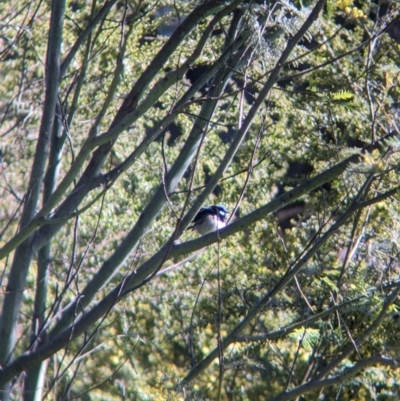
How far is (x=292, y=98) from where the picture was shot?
654cm

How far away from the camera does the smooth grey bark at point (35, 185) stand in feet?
13.1

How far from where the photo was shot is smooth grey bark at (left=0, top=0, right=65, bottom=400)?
3980 mm

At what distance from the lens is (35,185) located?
13.3 ft

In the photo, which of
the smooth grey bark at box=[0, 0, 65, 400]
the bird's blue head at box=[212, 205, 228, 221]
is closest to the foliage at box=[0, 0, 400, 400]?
the smooth grey bark at box=[0, 0, 65, 400]

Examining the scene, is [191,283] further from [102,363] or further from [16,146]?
[16,146]

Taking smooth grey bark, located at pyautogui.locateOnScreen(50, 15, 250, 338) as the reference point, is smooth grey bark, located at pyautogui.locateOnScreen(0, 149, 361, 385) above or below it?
below

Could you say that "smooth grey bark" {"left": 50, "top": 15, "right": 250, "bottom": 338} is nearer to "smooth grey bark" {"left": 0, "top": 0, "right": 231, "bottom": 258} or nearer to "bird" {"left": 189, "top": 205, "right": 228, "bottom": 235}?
"smooth grey bark" {"left": 0, "top": 0, "right": 231, "bottom": 258}

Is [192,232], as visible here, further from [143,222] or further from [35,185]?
[35,185]

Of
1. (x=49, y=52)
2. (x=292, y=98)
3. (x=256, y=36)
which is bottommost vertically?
(x=256, y=36)

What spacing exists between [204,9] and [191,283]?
3.49 m

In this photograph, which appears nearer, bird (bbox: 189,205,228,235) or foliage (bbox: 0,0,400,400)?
foliage (bbox: 0,0,400,400)

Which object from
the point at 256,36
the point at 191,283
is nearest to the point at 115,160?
the point at 191,283

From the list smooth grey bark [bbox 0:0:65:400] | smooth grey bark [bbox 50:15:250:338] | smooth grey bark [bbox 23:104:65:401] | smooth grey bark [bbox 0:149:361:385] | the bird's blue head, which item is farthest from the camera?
the bird's blue head

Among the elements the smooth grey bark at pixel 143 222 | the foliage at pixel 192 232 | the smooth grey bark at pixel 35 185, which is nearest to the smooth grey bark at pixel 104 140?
the foliage at pixel 192 232
